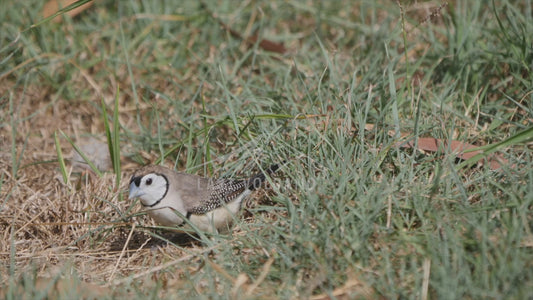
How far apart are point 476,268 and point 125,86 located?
3.53 m

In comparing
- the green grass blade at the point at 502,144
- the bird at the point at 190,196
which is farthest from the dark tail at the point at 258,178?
the green grass blade at the point at 502,144

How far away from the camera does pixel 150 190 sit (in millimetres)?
3871

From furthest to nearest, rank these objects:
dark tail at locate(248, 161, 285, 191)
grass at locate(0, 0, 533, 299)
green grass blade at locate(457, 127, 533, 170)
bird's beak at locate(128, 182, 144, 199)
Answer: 1. dark tail at locate(248, 161, 285, 191)
2. bird's beak at locate(128, 182, 144, 199)
3. green grass blade at locate(457, 127, 533, 170)
4. grass at locate(0, 0, 533, 299)

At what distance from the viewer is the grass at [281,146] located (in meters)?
3.16

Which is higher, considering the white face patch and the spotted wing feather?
the white face patch

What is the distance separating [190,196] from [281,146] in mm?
637

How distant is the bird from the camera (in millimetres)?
3848

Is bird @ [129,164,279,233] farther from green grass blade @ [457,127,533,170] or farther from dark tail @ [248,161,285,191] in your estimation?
green grass blade @ [457,127,533,170]

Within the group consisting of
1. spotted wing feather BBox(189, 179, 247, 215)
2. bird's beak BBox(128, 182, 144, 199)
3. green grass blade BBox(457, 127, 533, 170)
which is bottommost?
spotted wing feather BBox(189, 179, 247, 215)

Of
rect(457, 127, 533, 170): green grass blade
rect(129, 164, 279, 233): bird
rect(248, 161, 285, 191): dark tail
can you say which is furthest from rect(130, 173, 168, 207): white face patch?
rect(457, 127, 533, 170): green grass blade

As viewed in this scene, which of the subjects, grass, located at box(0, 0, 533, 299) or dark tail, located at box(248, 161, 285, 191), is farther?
dark tail, located at box(248, 161, 285, 191)

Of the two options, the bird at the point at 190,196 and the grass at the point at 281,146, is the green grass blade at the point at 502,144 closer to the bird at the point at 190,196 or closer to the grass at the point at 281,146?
the grass at the point at 281,146

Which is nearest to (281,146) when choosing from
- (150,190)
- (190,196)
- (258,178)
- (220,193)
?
(258,178)

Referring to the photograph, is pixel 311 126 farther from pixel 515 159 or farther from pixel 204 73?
pixel 204 73
